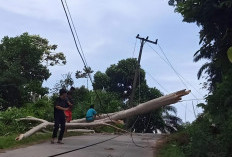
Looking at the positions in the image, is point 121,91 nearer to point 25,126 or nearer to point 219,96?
point 25,126

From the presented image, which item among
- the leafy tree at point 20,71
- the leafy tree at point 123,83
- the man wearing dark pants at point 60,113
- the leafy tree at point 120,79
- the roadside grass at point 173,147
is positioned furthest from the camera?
the leafy tree at point 120,79

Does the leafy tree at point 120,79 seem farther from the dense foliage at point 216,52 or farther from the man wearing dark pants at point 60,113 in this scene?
the man wearing dark pants at point 60,113

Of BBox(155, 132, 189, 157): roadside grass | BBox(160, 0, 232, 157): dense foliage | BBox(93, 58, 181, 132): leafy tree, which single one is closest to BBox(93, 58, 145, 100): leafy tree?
BBox(93, 58, 181, 132): leafy tree

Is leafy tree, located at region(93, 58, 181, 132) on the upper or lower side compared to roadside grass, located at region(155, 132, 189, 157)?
upper

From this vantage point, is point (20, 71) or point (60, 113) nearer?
point (60, 113)

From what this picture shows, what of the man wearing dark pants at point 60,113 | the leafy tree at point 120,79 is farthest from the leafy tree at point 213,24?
the leafy tree at point 120,79

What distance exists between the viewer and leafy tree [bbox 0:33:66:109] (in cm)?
2600

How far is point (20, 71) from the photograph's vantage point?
2755cm

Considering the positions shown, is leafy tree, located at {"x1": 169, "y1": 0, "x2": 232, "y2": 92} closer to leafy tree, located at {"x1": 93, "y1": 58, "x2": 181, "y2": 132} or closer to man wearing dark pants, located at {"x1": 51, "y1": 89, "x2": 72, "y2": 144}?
man wearing dark pants, located at {"x1": 51, "y1": 89, "x2": 72, "y2": 144}

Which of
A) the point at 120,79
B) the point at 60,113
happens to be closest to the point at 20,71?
the point at 120,79

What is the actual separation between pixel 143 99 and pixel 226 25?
21450 mm

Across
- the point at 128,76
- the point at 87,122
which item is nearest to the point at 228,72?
the point at 87,122

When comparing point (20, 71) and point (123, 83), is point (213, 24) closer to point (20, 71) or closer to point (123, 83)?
point (20, 71)

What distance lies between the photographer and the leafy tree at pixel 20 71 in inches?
1024
